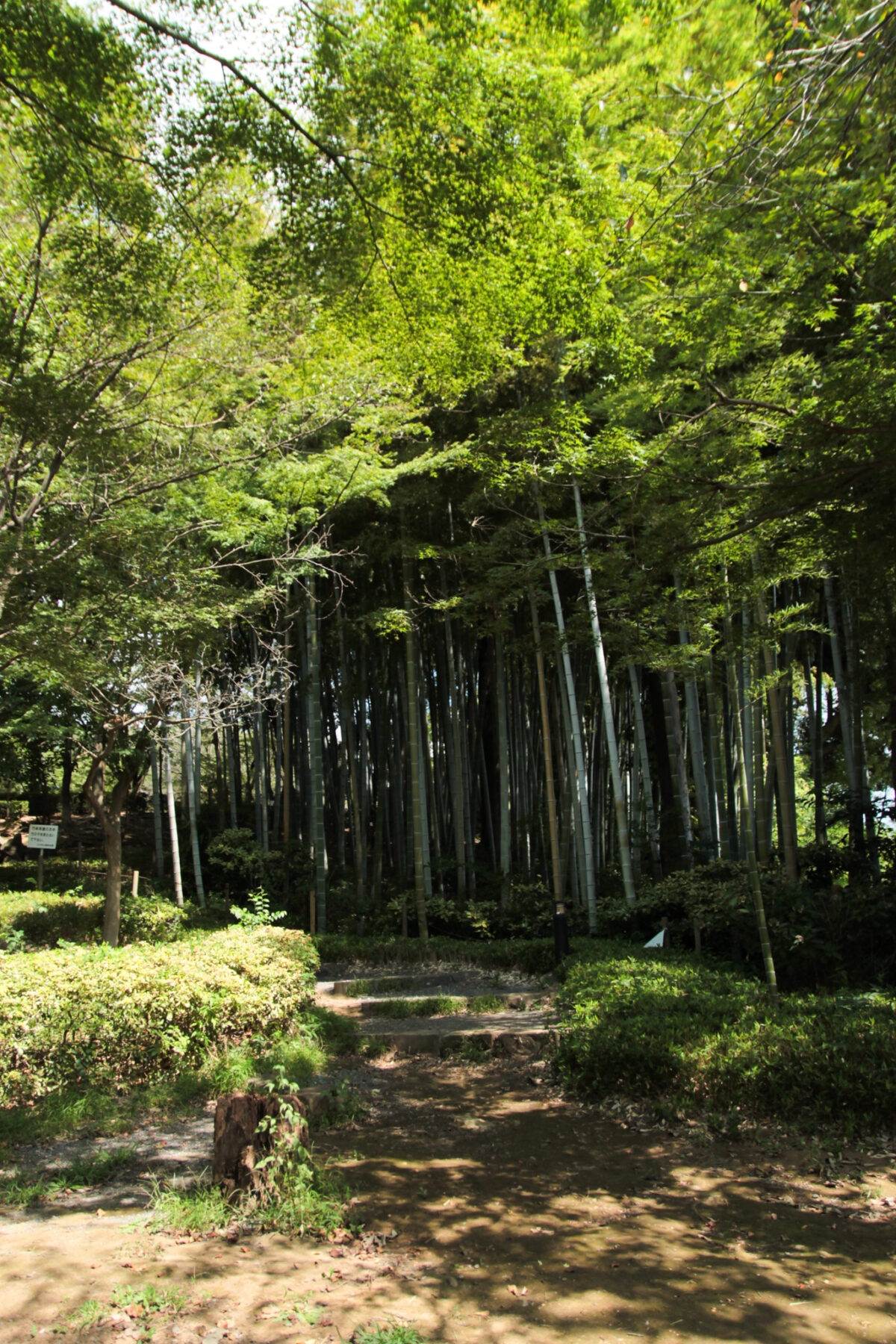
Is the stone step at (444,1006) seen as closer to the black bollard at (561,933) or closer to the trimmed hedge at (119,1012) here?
the black bollard at (561,933)

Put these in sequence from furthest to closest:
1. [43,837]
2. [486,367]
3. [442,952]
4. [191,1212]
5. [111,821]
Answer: [43,837], [442,952], [111,821], [486,367], [191,1212]

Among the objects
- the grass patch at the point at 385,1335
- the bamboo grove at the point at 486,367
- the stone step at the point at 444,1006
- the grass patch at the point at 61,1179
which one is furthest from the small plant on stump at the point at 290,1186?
the stone step at the point at 444,1006

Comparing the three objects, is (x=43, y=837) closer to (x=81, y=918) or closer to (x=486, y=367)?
(x=81, y=918)

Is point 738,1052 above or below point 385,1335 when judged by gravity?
above

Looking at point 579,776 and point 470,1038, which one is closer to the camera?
point 470,1038

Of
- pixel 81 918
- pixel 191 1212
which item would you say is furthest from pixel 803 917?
pixel 81 918

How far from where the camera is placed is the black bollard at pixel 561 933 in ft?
22.8

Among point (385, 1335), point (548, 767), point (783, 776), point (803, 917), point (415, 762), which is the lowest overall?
point (385, 1335)

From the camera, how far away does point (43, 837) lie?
9672mm

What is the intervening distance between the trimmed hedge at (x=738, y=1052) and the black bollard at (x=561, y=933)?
2.16 m

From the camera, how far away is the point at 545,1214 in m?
2.80

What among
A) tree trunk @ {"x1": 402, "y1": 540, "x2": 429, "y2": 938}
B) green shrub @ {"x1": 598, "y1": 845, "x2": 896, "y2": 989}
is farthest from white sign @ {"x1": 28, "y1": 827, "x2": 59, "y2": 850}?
green shrub @ {"x1": 598, "y1": 845, "x2": 896, "y2": 989}

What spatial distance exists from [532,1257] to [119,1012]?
7.70ft

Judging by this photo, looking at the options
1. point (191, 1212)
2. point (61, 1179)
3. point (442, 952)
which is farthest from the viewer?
point (442, 952)
